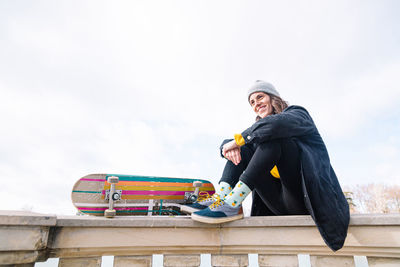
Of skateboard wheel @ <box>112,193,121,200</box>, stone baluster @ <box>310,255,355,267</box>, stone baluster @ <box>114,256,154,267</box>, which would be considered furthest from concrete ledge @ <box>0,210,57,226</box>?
stone baluster @ <box>310,255,355,267</box>

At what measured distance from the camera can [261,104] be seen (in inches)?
100

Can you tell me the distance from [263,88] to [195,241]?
67.8 inches

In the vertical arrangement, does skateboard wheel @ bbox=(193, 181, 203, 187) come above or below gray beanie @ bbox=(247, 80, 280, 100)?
below

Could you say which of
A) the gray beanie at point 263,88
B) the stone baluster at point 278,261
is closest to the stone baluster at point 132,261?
the stone baluster at point 278,261

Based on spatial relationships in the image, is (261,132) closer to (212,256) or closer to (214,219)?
(214,219)

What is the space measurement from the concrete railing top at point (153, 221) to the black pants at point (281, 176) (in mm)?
181

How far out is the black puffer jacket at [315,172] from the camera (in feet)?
5.26

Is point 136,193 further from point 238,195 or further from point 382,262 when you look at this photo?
point 382,262

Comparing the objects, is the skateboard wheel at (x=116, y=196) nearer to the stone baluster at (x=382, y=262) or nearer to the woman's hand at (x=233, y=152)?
the woman's hand at (x=233, y=152)

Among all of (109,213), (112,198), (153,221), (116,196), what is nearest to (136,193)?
(116,196)

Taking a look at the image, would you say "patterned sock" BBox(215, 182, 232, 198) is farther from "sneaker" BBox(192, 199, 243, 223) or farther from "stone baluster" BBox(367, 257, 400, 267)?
"stone baluster" BBox(367, 257, 400, 267)

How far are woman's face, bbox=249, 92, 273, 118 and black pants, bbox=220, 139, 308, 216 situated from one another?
755 mm

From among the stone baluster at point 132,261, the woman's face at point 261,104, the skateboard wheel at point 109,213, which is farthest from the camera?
the woman's face at point 261,104

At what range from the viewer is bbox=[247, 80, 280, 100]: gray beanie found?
252 centimetres
